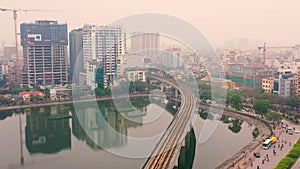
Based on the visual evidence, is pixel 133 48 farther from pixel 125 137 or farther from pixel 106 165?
pixel 106 165

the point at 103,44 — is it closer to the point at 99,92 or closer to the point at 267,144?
the point at 99,92

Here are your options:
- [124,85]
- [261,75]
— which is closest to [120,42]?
[124,85]

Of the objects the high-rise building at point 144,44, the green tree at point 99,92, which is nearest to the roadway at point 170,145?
the high-rise building at point 144,44

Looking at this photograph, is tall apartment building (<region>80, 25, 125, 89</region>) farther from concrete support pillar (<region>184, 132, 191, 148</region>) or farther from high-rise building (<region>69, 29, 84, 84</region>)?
concrete support pillar (<region>184, 132, 191, 148</region>)

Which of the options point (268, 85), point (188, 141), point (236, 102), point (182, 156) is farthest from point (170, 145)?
point (268, 85)

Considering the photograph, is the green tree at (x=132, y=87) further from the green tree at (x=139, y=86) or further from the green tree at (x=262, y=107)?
the green tree at (x=262, y=107)

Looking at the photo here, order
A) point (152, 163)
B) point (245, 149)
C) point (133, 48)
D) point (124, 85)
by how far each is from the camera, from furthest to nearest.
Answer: point (133, 48), point (124, 85), point (245, 149), point (152, 163)
